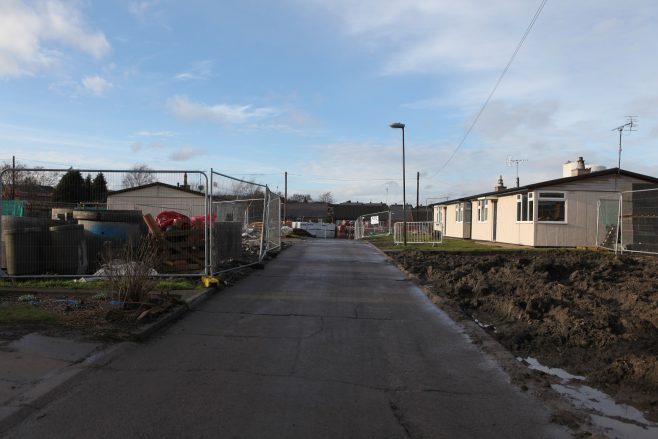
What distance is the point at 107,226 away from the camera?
11773 millimetres

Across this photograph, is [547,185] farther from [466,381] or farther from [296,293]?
[466,381]

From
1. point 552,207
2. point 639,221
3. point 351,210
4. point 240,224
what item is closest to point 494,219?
point 552,207

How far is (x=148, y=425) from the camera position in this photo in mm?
4273

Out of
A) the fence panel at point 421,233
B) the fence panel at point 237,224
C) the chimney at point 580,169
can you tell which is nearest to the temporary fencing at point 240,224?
the fence panel at point 237,224

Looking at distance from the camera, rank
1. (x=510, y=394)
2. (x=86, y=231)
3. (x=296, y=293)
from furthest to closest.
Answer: (x=86, y=231)
(x=296, y=293)
(x=510, y=394)

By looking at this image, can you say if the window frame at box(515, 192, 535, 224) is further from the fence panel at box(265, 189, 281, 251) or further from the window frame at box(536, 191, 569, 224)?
the fence panel at box(265, 189, 281, 251)

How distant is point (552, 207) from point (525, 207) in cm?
127

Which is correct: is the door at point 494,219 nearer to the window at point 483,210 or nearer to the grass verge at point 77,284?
the window at point 483,210

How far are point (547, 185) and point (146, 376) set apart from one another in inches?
889

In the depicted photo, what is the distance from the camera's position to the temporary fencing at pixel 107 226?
10.9 metres

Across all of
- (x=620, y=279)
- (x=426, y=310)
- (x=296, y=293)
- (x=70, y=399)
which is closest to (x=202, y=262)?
(x=296, y=293)

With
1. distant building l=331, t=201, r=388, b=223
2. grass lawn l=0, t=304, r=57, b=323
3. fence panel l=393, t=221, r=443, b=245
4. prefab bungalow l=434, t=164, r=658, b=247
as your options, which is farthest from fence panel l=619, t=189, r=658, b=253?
distant building l=331, t=201, r=388, b=223

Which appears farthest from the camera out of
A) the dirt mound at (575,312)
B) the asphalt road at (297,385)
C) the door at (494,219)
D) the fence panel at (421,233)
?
the door at (494,219)

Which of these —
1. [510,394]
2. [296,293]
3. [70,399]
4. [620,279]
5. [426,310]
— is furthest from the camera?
[620,279]
